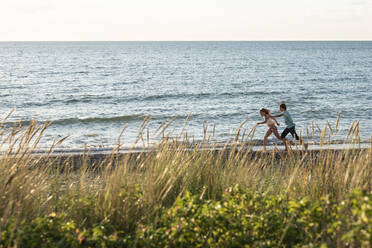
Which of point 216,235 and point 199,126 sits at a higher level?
point 216,235

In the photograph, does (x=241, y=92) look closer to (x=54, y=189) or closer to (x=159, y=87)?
Answer: (x=159, y=87)

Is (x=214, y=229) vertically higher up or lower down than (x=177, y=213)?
lower down

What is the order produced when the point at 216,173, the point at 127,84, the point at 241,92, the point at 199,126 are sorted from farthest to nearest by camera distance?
the point at 127,84
the point at 241,92
the point at 199,126
the point at 216,173

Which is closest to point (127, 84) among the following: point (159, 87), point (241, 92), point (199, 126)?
point (159, 87)

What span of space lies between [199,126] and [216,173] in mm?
13129

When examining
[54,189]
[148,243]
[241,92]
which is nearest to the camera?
[148,243]

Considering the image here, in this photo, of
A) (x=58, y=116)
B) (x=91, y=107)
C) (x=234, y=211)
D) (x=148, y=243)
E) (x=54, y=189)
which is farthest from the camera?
(x=91, y=107)

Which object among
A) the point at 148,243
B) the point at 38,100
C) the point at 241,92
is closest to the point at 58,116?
the point at 38,100

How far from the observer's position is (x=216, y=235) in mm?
3480

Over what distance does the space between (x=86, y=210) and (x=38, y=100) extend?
79.4ft

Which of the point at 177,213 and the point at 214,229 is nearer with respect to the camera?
the point at 177,213

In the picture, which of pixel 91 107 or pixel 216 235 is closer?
pixel 216 235

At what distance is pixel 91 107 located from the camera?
915 inches

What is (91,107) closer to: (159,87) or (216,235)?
(159,87)
